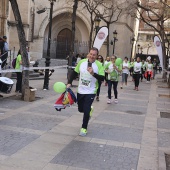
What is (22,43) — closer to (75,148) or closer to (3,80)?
(3,80)

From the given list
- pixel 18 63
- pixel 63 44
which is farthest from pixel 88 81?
pixel 63 44

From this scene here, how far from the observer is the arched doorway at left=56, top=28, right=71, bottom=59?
1558 inches

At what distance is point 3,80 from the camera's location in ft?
36.8

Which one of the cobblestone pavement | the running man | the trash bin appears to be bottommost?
the cobblestone pavement

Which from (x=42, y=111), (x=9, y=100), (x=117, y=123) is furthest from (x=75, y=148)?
(x=9, y=100)

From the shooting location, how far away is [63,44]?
4044 cm

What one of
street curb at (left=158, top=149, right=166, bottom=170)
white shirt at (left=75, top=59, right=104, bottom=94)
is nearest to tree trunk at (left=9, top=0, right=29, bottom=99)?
white shirt at (left=75, top=59, right=104, bottom=94)

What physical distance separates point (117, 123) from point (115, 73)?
3.80 metres

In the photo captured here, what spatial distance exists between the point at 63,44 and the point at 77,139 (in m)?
34.6

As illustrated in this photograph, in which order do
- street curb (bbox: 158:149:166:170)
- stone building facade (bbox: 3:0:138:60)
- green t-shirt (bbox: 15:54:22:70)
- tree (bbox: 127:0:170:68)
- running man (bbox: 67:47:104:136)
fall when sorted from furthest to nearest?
stone building facade (bbox: 3:0:138:60) < tree (bbox: 127:0:170:68) < green t-shirt (bbox: 15:54:22:70) < running man (bbox: 67:47:104:136) < street curb (bbox: 158:149:166:170)

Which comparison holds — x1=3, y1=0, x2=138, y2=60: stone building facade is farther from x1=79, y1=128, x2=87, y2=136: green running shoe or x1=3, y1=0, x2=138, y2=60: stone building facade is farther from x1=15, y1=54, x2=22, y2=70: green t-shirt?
x1=79, y1=128, x2=87, y2=136: green running shoe

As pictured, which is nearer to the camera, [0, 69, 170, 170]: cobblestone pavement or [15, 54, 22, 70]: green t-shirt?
[0, 69, 170, 170]: cobblestone pavement

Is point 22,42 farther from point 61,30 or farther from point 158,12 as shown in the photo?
point 61,30

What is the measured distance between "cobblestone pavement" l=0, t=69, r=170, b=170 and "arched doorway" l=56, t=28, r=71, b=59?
2942 centimetres
